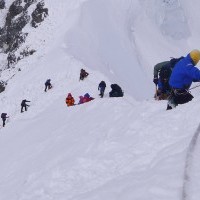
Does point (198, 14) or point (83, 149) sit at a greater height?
point (198, 14)

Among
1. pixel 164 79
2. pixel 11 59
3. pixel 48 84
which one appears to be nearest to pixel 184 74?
pixel 164 79

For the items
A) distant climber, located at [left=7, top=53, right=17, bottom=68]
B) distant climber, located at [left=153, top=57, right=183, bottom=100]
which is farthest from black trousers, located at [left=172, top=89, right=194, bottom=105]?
distant climber, located at [left=7, top=53, right=17, bottom=68]

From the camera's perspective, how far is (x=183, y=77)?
11070 mm

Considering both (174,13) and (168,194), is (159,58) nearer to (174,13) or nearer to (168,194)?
(174,13)

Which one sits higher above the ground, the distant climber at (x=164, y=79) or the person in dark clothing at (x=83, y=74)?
the person in dark clothing at (x=83, y=74)

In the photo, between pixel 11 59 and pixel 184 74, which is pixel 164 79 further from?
pixel 11 59

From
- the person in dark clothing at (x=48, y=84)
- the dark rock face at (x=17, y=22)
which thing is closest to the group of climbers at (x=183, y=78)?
the person in dark clothing at (x=48, y=84)

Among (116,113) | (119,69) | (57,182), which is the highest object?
(119,69)

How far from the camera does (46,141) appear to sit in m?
15.6

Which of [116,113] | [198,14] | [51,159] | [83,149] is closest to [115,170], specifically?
[83,149]

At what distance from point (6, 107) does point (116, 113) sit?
827 inches

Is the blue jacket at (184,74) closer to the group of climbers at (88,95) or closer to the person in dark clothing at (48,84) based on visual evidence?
the group of climbers at (88,95)

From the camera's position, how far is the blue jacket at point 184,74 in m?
10.8

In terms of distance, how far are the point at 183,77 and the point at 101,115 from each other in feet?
15.3
